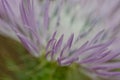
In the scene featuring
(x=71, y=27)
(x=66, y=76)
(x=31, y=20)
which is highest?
(x=71, y=27)

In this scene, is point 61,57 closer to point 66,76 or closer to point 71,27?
point 66,76

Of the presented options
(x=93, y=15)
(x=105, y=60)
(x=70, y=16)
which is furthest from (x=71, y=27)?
(x=105, y=60)

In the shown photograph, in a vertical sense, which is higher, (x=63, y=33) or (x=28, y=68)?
(x=63, y=33)
